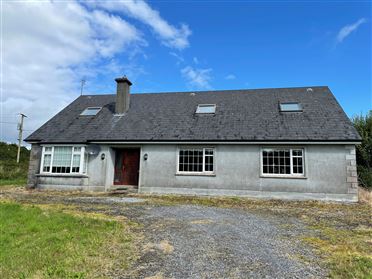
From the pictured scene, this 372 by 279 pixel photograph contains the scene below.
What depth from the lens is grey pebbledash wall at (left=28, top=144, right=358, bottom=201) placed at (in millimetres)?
12969

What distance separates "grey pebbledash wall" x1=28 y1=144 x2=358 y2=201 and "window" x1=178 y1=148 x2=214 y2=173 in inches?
12.8

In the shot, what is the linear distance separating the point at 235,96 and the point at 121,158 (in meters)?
8.29

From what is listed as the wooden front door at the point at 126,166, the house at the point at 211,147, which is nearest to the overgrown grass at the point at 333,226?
the house at the point at 211,147

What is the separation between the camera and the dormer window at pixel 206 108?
16.9m

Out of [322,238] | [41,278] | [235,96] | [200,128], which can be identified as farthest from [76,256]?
[235,96]

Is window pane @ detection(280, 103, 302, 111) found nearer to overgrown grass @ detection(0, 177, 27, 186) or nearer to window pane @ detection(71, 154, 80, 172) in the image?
window pane @ detection(71, 154, 80, 172)

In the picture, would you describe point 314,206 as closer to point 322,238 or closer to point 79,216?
point 322,238

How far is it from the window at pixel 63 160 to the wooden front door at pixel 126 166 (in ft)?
6.02

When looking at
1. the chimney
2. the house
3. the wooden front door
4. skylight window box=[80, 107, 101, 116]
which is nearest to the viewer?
the house

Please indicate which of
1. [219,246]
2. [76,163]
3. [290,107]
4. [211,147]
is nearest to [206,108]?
[211,147]

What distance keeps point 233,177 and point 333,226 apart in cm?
634

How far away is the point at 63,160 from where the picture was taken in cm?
1603

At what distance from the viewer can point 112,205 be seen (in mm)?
10719

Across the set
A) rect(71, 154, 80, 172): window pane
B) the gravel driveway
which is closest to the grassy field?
the gravel driveway
